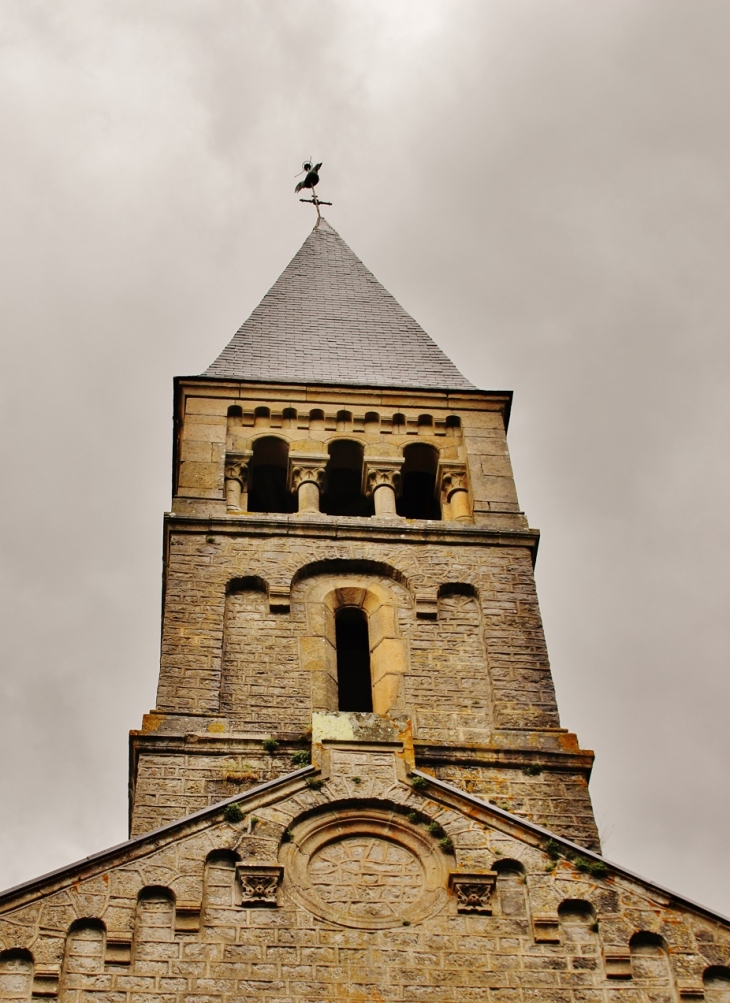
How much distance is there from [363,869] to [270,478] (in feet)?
41.5

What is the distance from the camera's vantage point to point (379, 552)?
22078 millimetres

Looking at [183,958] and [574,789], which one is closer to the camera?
[183,958]

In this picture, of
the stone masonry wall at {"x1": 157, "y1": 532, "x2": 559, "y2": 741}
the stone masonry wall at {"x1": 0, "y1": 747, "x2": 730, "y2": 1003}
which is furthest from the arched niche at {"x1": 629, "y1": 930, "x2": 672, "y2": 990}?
the stone masonry wall at {"x1": 157, "y1": 532, "x2": 559, "y2": 741}

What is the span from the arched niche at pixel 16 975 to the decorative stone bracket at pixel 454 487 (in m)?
12.5

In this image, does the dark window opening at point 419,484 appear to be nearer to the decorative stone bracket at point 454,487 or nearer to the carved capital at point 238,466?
the decorative stone bracket at point 454,487

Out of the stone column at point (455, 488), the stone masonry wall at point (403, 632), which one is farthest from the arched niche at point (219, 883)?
the stone column at point (455, 488)

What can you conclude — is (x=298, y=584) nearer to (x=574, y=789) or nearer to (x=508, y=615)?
(x=508, y=615)

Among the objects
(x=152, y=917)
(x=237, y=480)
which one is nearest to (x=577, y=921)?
(x=152, y=917)

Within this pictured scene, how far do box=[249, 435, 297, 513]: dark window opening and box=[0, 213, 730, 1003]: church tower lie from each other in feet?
0.23

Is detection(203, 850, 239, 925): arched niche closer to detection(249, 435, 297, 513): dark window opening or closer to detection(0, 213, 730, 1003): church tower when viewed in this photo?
detection(0, 213, 730, 1003): church tower

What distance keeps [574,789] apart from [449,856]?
391cm

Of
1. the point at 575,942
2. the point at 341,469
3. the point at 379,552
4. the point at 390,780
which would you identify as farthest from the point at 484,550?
the point at 575,942

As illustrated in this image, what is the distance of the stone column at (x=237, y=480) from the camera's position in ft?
76.8

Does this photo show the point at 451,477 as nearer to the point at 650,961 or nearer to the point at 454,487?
the point at 454,487
